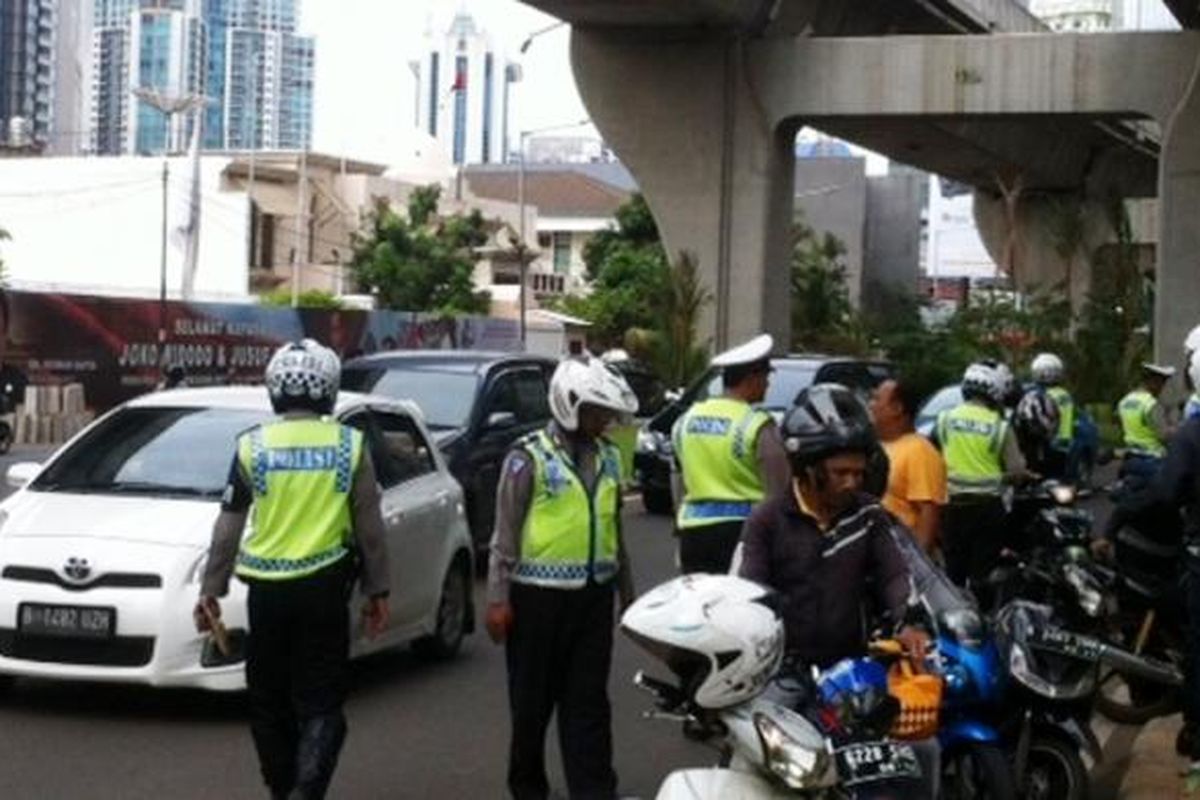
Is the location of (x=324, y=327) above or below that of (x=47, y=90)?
below

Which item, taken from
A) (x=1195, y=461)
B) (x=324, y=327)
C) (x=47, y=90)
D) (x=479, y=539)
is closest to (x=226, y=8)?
(x=47, y=90)

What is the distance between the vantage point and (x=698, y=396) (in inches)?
766

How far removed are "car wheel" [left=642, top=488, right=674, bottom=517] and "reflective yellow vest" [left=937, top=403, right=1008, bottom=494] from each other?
9775 millimetres

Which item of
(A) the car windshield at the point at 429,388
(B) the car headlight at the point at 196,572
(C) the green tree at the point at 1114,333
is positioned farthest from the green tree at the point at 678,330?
(B) the car headlight at the point at 196,572

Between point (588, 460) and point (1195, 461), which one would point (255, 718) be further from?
point (1195, 461)

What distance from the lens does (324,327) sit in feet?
132

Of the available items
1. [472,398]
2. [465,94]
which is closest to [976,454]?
[472,398]

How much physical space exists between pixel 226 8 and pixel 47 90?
22464mm

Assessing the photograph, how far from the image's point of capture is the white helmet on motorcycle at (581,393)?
7.16 meters

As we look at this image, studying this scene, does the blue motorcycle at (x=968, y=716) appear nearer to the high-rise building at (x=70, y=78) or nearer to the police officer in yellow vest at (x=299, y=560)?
the police officer in yellow vest at (x=299, y=560)

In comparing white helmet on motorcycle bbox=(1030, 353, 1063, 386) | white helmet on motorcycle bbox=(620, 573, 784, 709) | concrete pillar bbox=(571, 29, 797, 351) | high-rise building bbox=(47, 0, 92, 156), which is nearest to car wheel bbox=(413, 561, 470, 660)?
white helmet on motorcycle bbox=(1030, 353, 1063, 386)

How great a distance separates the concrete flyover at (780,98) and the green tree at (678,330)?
101 cm

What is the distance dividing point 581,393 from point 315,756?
1.58 meters

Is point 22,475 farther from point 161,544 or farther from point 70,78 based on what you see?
point 70,78
